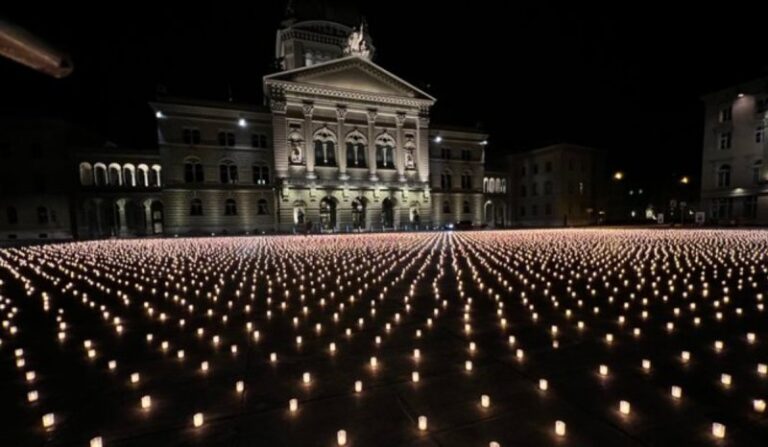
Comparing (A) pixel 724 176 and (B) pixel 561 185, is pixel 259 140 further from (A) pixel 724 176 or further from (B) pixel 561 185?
(A) pixel 724 176

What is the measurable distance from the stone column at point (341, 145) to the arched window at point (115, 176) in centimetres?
2295

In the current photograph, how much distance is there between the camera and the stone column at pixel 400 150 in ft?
144

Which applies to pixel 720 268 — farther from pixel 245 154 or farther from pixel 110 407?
pixel 245 154

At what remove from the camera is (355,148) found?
42875 mm

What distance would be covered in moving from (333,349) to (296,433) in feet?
5.94

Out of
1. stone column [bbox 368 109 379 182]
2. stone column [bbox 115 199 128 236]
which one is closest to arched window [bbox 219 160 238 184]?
stone column [bbox 115 199 128 236]

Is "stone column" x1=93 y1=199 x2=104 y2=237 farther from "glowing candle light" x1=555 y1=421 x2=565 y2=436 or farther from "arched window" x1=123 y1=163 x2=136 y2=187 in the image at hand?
"glowing candle light" x1=555 y1=421 x2=565 y2=436

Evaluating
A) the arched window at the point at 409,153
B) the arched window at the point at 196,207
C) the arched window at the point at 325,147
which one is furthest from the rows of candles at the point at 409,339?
the arched window at the point at 409,153

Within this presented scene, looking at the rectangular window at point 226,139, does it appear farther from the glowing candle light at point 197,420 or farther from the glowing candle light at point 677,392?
→ the glowing candle light at point 677,392

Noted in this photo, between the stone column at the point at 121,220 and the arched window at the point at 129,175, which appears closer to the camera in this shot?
the arched window at the point at 129,175

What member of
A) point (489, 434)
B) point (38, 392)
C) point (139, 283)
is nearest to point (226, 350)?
point (38, 392)

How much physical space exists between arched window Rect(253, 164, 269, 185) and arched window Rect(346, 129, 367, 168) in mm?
9149

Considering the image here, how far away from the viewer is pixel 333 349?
15.8 feet

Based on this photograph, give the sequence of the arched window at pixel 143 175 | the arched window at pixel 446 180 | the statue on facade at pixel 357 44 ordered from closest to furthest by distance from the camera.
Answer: the arched window at pixel 143 175 → the statue on facade at pixel 357 44 → the arched window at pixel 446 180
